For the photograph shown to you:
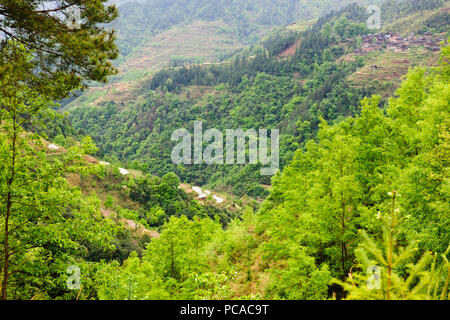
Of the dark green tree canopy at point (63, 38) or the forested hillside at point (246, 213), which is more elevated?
the dark green tree canopy at point (63, 38)

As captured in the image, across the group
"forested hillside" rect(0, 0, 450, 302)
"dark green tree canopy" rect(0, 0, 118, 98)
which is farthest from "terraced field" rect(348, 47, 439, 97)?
"dark green tree canopy" rect(0, 0, 118, 98)

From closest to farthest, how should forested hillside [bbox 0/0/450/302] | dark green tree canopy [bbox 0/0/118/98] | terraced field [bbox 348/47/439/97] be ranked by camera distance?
forested hillside [bbox 0/0/450/302] < dark green tree canopy [bbox 0/0/118/98] < terraced field [bbox 348/47/439/97]

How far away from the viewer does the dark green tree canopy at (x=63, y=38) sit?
787 centimetres

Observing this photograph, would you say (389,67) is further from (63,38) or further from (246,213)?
(63,38)

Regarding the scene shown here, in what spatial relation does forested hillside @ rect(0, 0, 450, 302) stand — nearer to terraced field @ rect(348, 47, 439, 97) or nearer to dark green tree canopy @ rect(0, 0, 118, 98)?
dark green tree canopy @ rect(0, 0, 118, 98)

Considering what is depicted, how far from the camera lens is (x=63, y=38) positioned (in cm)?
792

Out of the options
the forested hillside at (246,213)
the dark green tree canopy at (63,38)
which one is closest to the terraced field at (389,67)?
the forested hillside at (246,213)

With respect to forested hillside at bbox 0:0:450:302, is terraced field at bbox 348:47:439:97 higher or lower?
higher

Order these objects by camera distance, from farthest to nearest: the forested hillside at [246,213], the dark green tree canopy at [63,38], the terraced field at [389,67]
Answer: the terraced field at [389,67], the dark green tree canopy at [63,38], the forested hillside at [246,213]

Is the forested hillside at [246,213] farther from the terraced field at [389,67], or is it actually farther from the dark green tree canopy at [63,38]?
the terraced field at [389,67]

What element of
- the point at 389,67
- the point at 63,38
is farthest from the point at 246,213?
the point at 389,67

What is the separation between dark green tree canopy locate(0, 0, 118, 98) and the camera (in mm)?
7873
